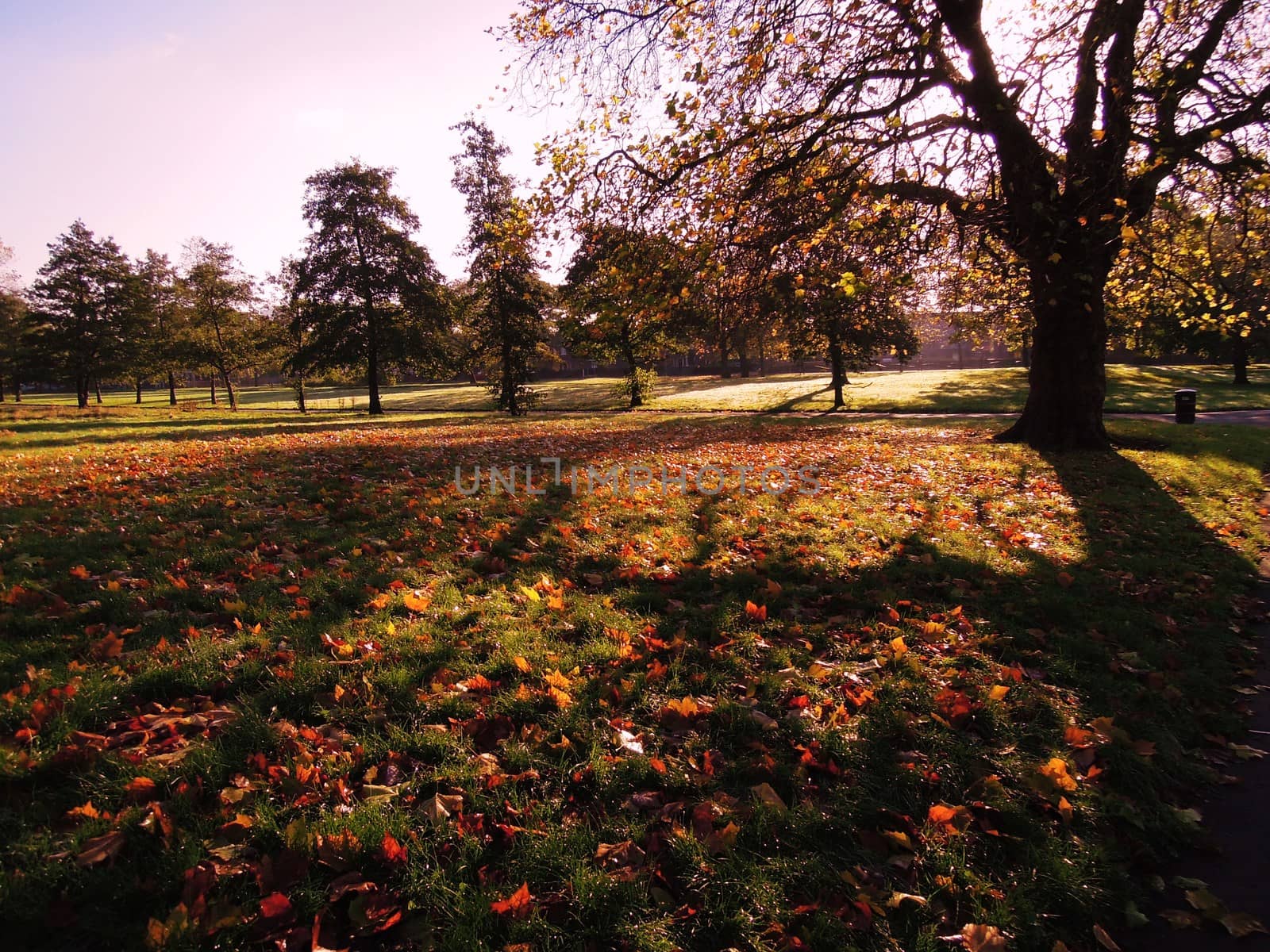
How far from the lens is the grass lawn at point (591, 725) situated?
219cm

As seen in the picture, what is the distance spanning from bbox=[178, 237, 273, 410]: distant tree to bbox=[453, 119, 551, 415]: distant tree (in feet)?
65.7

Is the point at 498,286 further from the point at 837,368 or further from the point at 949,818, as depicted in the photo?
the point at 949,818

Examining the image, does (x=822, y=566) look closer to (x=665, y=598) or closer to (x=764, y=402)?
(x=665, y=598)

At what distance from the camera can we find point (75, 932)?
1.95 metres

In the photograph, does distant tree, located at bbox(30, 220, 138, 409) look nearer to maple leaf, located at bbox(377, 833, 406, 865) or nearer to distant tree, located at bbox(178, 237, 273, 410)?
distant tree, located at bbox(178, 237, 273, 410)

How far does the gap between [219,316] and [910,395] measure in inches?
1751

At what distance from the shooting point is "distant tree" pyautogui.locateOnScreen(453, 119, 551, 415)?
82.9 feet

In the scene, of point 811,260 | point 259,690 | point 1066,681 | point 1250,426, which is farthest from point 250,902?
point 1250,426

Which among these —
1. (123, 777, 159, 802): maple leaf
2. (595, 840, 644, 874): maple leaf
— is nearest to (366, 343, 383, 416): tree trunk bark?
(123, 777, 159, 802): maple leaf

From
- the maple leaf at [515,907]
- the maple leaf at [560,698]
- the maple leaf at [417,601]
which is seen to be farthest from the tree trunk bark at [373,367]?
the maple leaf at [515,907]

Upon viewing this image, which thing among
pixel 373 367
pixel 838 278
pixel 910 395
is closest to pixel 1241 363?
pixel 910 395

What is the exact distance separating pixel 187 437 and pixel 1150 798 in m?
17.9

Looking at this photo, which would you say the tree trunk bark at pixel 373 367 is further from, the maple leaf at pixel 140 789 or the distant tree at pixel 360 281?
the maple leaf at pixel 140 789

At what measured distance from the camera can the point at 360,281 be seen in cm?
2669
